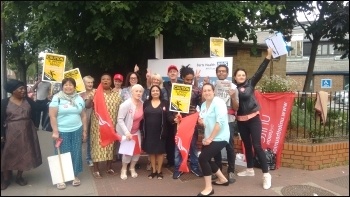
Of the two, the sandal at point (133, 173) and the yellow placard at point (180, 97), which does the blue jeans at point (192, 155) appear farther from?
the sandal at point (133, 173)

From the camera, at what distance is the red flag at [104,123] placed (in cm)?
580

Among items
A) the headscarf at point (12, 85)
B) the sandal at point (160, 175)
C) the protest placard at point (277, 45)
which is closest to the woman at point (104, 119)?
the sandal at point (160, 175)

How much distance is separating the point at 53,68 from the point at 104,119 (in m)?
1.19

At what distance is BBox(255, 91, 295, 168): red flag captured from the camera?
6.41 meters

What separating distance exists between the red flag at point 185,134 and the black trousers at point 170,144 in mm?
601

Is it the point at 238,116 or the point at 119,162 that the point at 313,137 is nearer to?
the point at 238,116

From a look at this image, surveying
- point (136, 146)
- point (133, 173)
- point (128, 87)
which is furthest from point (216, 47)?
point (133, 173)

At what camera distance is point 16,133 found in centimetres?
535

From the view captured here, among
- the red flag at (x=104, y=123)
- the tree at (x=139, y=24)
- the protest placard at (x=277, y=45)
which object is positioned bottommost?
the red flag at (x=104, y=123)

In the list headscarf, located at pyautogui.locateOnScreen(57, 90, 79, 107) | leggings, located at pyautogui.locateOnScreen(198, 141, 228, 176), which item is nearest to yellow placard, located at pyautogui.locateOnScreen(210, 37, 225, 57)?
leggings, located at pyautogui.locateOnScreen(198, 141, 228, 176)

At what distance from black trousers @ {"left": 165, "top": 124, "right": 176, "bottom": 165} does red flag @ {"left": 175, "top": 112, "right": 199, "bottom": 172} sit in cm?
60

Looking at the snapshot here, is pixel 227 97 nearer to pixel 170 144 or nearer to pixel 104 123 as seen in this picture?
pixel 170 144

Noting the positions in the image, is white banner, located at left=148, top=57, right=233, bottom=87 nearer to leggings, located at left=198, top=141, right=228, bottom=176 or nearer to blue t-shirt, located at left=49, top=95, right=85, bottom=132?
leggings, located at left=198, top=141, right=228, bottom=176

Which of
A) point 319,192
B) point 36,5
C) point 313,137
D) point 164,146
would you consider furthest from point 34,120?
point 313,137
